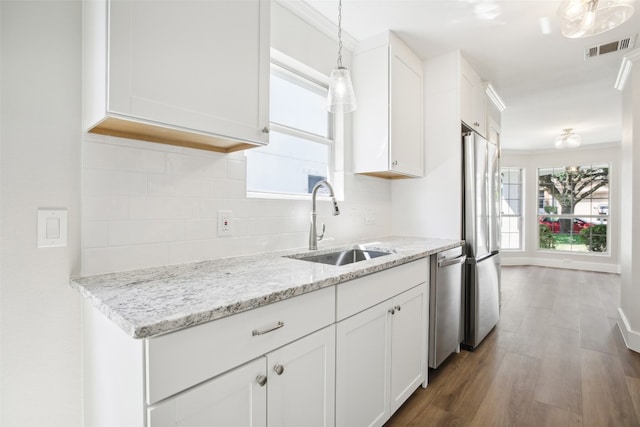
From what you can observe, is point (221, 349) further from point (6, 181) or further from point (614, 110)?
point (614, 110)

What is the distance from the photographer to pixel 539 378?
2.17 meters

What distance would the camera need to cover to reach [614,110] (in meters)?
4.11

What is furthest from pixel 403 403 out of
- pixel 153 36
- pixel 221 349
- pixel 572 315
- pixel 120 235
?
pixel 572 315

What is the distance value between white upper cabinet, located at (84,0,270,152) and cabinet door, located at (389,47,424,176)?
→ 1201 millimetres

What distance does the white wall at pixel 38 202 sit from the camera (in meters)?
1.03

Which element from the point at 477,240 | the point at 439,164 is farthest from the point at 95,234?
the point at 477,240

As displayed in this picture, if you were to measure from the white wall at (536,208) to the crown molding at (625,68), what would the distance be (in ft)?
11.9

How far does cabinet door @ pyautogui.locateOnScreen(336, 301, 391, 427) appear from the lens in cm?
129

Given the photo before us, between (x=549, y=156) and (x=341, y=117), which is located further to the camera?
(x=549, y=156)

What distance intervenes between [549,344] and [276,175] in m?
2.71

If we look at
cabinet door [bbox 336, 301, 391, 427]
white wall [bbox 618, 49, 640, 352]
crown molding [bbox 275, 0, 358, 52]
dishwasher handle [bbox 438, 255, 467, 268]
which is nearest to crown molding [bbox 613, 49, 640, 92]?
white wall [bbox 618, 49, 640, 352]

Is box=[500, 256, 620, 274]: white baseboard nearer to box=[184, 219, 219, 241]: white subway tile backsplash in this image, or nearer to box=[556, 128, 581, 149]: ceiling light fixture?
box=[556, 128, 581, 149]: ceiling light fixture

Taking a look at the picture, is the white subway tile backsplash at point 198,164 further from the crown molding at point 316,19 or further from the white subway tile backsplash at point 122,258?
the crown molding at point 316,19

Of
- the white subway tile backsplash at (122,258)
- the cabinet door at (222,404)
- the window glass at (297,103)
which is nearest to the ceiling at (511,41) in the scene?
the window glass at (297,103)
